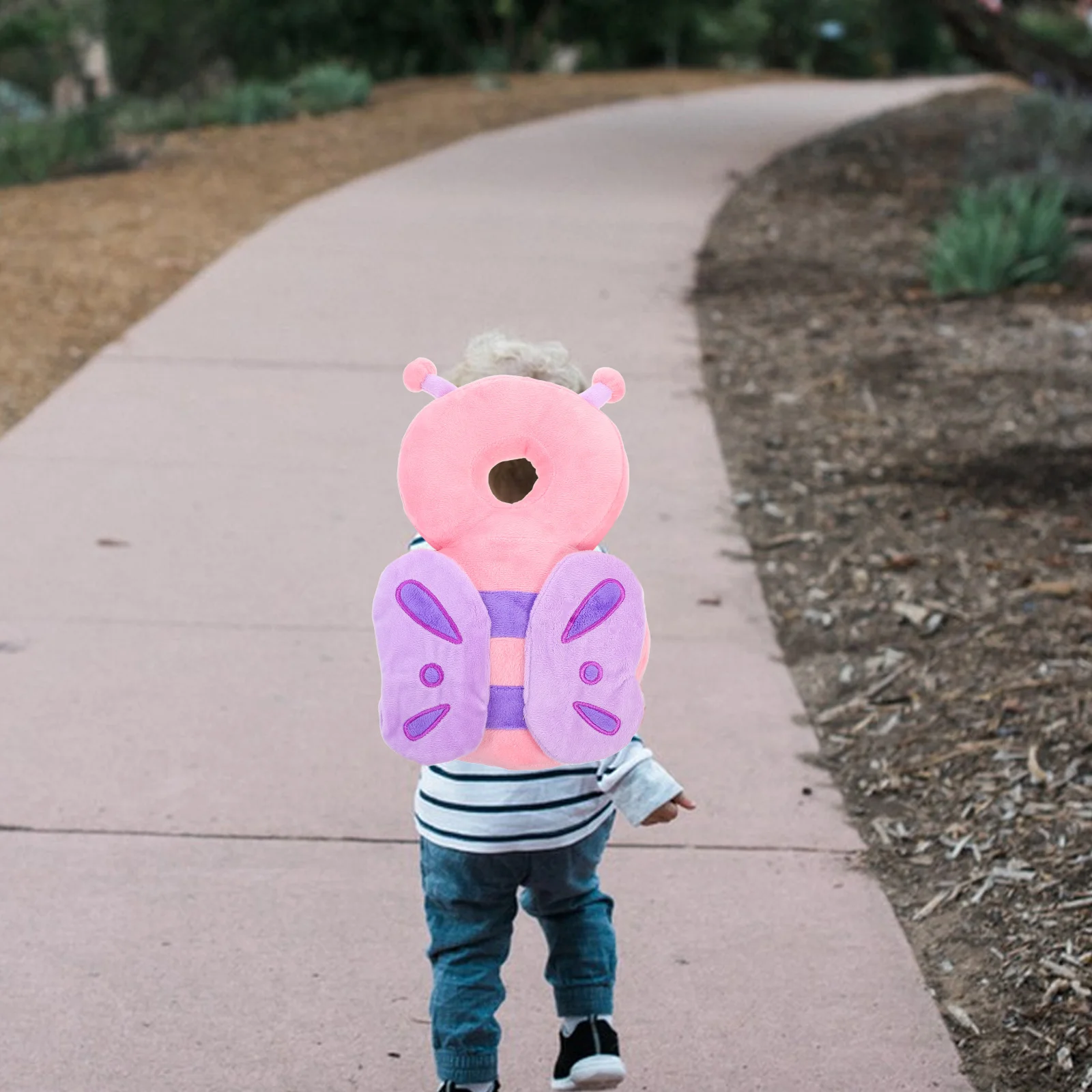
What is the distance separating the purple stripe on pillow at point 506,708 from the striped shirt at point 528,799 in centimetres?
10

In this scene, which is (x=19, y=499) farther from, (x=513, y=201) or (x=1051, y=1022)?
(x=513, y=201)

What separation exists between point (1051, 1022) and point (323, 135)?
44.3 feet

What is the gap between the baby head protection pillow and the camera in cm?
264

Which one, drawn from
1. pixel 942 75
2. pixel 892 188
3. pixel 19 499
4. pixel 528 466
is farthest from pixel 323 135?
pixel 942 75

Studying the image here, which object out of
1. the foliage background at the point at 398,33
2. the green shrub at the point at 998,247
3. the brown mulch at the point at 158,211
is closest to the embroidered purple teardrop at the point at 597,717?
the brown mulch at the point at 158,211

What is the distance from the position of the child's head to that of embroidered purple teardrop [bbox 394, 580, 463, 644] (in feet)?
0.71

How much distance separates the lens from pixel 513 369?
2.77 meters

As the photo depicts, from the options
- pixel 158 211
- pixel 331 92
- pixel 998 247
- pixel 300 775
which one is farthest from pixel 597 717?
pixel 331 92

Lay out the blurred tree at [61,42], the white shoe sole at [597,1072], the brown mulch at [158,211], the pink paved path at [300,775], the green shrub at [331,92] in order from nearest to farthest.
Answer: the white shoe sole at [597,1072], the pink paved path at [300,775], the brown mulch at [158,211], the blurred tree at [61,42], the green shrub at [331,92]

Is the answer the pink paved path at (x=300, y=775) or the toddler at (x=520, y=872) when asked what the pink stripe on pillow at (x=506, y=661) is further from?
the pink paved path at (x=300, y=775)

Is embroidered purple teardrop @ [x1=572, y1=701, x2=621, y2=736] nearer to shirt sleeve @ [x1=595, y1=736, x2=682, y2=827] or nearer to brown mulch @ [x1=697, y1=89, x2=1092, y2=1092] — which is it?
shirt sleeve @ [x1=595, y1=736, x2=682, y2=827]

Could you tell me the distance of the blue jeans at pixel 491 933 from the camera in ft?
9.29

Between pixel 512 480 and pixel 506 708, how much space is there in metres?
0.38

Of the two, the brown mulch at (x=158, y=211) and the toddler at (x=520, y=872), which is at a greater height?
the toddler at (x=520, y=872)
